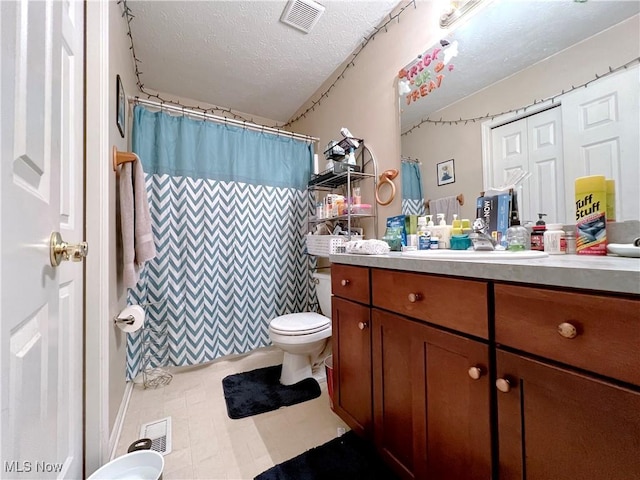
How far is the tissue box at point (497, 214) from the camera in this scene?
3.39ft

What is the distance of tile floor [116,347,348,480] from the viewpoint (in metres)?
1.06

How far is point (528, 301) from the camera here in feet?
1.79

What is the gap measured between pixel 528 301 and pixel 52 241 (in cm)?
104

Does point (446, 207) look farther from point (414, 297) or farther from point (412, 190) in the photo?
point (414, 297)

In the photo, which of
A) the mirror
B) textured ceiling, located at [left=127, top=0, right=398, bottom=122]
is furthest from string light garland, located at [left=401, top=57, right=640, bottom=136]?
textured ceiling, located at [left=127, top=0, right=398, bottom=122]

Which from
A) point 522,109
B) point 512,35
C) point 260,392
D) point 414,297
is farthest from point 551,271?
point 260,392

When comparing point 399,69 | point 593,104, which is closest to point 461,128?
point 593,104

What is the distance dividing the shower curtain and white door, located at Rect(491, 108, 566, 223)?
38 centimetres

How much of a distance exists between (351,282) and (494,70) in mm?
1114

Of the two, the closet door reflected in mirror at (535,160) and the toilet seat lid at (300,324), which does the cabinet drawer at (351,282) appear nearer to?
the toilet seat lid at (300,324)

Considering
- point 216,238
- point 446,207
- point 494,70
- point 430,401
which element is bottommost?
point 430,401

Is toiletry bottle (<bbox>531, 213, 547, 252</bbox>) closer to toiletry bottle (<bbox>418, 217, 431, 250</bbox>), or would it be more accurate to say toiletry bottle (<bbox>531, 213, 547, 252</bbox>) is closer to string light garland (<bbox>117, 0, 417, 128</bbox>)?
toiletry bottle (<bbox>418, 217, 431, 250</bbox>)

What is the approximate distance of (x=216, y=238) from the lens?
6.43ft

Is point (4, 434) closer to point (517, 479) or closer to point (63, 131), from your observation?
point (63, 131)
